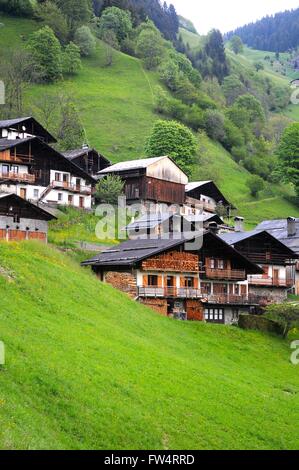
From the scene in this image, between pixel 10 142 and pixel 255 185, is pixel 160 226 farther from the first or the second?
pixel 255 185

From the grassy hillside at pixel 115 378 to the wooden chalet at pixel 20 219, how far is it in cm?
1510

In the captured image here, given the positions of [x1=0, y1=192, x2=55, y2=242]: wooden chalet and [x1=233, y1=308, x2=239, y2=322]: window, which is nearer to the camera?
[x1=233, y1=308, x2=239, y2=322]: window

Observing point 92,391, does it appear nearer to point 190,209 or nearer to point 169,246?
point 169,246

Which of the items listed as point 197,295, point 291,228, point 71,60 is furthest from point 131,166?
point 71,60

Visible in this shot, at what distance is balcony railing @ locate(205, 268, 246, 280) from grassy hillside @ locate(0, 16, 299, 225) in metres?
42.7

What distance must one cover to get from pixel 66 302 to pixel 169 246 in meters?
15.4

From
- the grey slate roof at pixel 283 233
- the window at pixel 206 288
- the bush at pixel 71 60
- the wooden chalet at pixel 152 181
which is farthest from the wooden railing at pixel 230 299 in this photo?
the bush at pixel 71 60

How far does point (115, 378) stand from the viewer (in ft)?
96.0

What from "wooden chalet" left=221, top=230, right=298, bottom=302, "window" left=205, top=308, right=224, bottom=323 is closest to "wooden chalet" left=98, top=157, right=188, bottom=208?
"wooden chalet" left=221, top=230, right=298, bottom=302

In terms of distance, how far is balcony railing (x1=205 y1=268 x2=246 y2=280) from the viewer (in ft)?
187

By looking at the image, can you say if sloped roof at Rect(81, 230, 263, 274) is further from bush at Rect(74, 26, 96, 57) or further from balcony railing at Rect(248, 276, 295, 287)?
bush at Rect(74, 26, 96, 57)

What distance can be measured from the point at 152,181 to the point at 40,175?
1659 cm

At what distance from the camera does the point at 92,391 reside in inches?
1062

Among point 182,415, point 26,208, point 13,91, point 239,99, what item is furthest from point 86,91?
point 182,415
